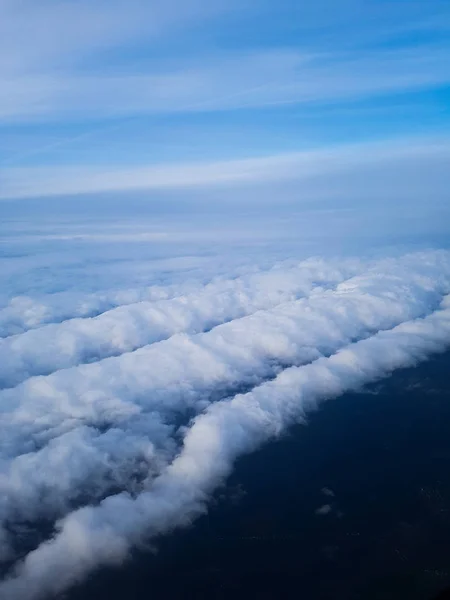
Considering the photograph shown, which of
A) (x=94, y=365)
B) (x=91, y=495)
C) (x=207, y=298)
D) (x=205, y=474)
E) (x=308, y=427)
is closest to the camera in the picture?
(x=91, y=495)

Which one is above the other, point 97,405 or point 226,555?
point 97,405

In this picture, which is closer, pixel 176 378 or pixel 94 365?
pixel 176 378

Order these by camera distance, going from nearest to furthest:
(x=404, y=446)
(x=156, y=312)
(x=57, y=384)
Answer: (x=404, y=446) → (x=57, y=384) → (x=156, y=312)

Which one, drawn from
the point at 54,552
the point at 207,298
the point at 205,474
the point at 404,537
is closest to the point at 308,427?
the point at 205,474

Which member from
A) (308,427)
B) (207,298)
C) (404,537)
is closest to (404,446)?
(308,427)

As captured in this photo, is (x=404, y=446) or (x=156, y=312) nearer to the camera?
(x=404, y=446)

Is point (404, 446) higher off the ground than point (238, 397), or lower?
lower

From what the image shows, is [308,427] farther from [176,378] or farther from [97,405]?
[97,405]

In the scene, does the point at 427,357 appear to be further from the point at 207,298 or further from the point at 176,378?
the point at 207,298

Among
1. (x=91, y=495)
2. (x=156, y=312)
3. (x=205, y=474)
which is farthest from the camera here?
(x=156, y=312)
